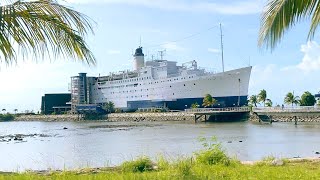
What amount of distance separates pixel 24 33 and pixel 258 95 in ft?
191

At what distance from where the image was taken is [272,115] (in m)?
40.5

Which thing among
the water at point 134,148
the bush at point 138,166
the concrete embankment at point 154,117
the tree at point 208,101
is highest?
the tree at point 208,101

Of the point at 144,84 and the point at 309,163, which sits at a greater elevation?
the point at 144,84

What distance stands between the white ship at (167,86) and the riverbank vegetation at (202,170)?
55.2 m

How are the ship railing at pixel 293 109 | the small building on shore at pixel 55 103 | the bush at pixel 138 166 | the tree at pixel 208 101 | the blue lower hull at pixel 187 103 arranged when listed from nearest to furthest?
the bush at pixel 138 166, the ship railing at pixel 293 109, the tree at pixel 208 101, the blue lower hull at pixel 187 103, the small building on shore at pixel 55 103

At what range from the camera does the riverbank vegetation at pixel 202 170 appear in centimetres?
536

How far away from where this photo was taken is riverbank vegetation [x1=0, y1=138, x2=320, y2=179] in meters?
5.36

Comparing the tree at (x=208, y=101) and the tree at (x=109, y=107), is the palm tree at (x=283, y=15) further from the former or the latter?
the tree at (x=109, y=107)

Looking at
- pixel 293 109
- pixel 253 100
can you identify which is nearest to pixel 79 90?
pixel 253 100

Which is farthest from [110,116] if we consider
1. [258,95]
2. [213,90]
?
[258,95]

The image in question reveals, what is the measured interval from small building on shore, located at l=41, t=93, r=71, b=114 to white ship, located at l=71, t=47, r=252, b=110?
7304mm

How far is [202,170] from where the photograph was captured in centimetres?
609

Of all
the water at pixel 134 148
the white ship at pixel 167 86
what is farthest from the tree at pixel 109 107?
the water at pixel 134 148

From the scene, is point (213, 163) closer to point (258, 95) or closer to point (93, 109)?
point (258, 95)
